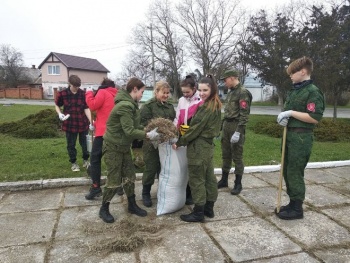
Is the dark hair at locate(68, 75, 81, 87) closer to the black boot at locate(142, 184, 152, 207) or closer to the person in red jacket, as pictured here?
the person in red jacket

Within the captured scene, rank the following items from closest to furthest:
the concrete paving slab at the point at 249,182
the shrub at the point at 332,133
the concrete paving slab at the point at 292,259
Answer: the concrete paving slab at the point at 292,259
the concrete paving slab at the point at 249,182
the shrub at the point at 332,133

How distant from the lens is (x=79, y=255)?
305 cm

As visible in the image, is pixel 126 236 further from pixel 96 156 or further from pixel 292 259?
pixel 292 259

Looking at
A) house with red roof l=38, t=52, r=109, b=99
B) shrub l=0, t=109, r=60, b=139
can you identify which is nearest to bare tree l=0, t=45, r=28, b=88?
house with red roof l=38, t=52, r=109, b=99

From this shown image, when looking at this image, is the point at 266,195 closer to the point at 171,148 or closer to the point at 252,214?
the point at 252,214

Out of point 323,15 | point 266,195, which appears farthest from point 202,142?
point 323,15

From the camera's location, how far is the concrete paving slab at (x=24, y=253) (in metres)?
2.99

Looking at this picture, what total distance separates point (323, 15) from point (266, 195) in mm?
12429

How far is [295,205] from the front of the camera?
4.00 m

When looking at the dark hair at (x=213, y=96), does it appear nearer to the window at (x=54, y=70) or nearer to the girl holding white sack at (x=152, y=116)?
the girl holding white sack at (x=152, y=116)

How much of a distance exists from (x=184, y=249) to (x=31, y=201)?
8.47 feet

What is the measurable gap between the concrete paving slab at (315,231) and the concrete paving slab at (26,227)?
2.77 meters

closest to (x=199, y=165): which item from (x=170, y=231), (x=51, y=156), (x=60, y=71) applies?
(x=170, y=231)

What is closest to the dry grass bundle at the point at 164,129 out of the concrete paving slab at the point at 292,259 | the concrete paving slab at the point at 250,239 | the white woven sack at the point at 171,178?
the white woven sack at the point at 171,178
